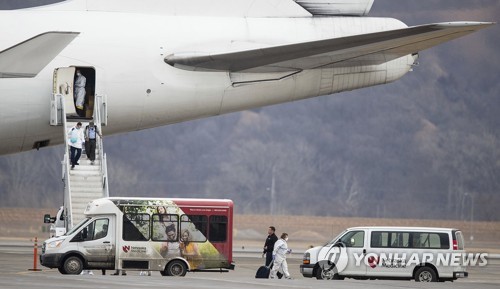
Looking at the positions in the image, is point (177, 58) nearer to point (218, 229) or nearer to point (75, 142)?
point (75, 142)

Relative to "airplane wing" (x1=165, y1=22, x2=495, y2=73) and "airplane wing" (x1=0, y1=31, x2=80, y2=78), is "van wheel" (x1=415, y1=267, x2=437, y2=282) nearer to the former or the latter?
"airplane wing" (x1=165, y1=22, x2=495, y2=73)

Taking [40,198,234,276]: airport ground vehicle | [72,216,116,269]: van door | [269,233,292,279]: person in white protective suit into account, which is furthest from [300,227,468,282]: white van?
[72,216,116,269]: van door

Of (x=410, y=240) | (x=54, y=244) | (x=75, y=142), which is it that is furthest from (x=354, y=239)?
(x=75, y=142)

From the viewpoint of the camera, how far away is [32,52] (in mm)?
33688

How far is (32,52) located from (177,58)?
15.9 ft

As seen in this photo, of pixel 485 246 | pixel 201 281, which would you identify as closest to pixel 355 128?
pixel 485 246

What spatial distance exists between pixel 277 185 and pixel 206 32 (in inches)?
3712

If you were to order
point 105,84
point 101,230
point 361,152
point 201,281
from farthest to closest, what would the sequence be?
1. point 361,152
2. point 105,84
3. point 101,230
4. point 201,281

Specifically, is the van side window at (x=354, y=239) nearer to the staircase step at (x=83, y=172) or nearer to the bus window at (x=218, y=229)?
the bus window at (x=218, y=229)

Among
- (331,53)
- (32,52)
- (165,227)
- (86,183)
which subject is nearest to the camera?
(165,227)

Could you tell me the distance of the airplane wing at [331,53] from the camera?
31719 millimetres

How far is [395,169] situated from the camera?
419 feet

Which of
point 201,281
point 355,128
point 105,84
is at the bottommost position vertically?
point 201,281

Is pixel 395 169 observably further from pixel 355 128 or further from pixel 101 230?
pixel 101 230
